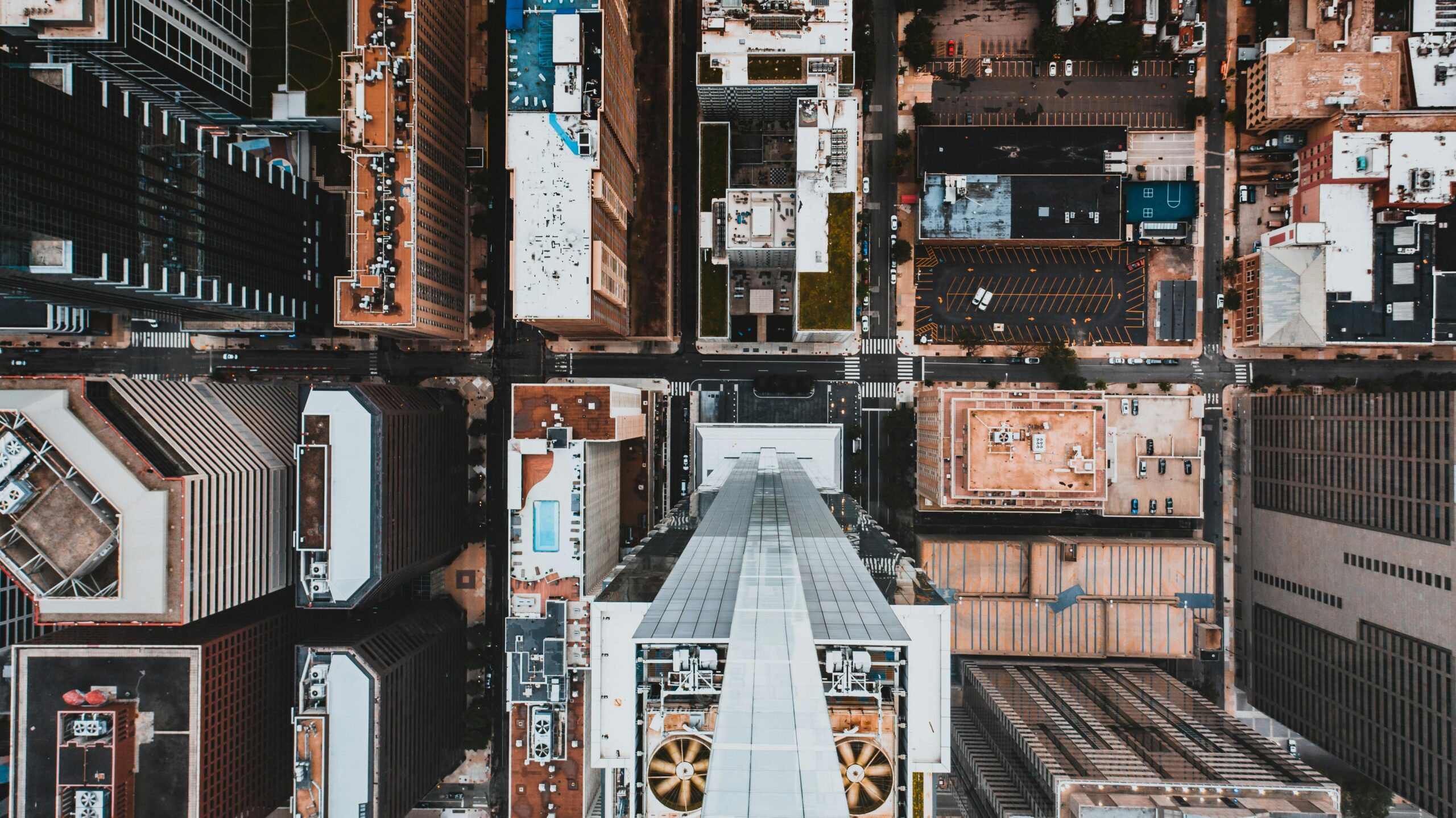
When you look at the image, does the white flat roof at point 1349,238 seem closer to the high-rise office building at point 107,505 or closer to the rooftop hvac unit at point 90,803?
the high-rise office building at point 107,505

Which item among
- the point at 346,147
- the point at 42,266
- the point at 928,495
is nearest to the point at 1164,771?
the point at 928,495

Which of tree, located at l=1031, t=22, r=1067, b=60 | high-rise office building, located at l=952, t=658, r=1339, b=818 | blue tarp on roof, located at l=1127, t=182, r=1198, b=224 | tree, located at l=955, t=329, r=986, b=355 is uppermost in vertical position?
tree, located at l=1031, t=22, r=1067, b=60

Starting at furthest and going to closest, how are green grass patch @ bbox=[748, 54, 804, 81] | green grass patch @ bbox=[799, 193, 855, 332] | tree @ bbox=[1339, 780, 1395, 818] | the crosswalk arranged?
1. the crosswalk
2. tree @ bbox=[1339, 780, 1395, 818]
3. green grass patch @ bbox=[799, 193, 855, 332]
4. green grass patch @ bbox=[748, 54, 804, 81]

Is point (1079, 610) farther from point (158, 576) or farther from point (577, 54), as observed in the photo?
point (158, 576)

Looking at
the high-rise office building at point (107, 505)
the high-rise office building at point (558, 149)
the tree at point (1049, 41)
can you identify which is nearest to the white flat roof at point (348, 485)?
the high-rise office building at point (107, 505)

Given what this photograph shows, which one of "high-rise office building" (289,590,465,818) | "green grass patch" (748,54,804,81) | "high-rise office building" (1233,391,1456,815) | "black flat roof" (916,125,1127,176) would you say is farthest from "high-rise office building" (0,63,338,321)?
"high-rise office building" (1233,391,1456,815)

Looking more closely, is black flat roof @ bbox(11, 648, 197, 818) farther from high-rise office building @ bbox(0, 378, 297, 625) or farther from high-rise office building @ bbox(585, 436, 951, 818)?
high-rise office building @ bbox(585, 436, 951, 818)
